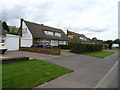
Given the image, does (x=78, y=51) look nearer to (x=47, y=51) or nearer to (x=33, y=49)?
(x=47, y=51)

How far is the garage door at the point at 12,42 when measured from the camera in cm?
1702

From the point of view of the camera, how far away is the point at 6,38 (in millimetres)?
16688

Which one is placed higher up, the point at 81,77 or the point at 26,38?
the point at 26,38

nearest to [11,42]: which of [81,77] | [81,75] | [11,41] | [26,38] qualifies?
[11,41]

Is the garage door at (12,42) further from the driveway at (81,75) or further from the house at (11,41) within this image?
the driveway at (81,75)

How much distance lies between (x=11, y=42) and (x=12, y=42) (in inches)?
7.3

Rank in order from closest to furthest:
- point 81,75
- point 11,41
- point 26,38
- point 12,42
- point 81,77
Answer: point 81,77 < point 81,75 < point 11,41 < point 12,42 < point 26,38

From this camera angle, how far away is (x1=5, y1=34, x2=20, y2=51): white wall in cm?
1692

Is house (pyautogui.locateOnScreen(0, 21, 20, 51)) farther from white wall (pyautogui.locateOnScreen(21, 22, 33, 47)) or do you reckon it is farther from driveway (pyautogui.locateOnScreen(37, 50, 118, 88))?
driveway (pyautogui.locateOnScreen(37, 50, 118, 88))

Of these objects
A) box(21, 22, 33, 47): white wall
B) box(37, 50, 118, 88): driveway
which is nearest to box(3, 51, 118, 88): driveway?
box(37, 50, 118, 88): driveway

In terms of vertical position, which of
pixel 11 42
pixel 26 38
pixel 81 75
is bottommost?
pixel 81 75

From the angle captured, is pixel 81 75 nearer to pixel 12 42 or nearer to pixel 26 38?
pixel 12 42

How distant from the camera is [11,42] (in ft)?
57.5

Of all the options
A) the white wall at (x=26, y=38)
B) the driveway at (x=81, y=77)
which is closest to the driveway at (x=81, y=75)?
the driveway at (x=81, y=77)
